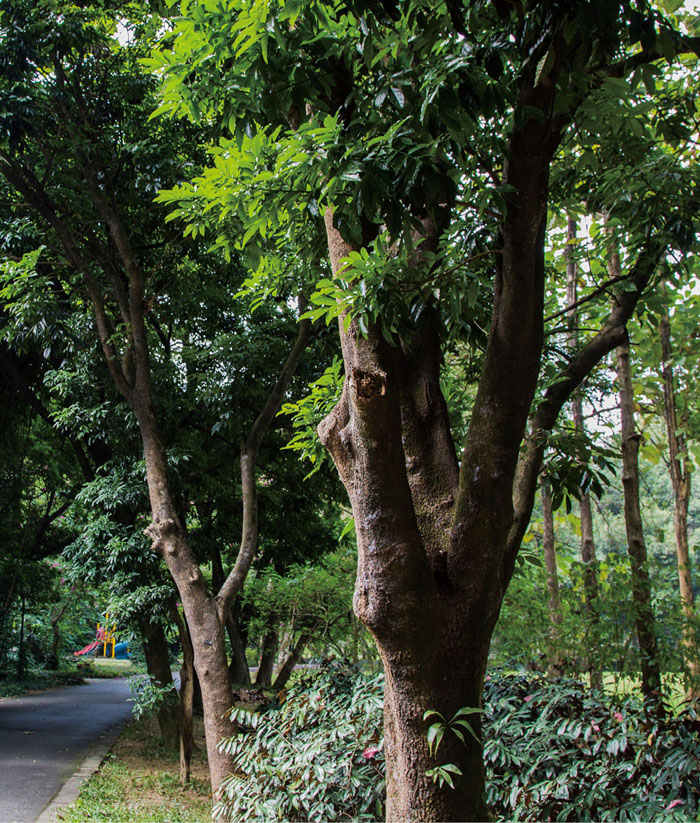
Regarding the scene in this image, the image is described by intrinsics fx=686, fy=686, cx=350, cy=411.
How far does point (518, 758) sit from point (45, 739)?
338 inches

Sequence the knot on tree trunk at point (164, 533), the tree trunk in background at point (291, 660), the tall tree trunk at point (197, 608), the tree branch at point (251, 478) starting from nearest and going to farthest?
the tall tree trunk at point (197, 608), the knot on tree trunk at point (164, 533), the tree branch at point (251, 478), the tree trunk in background at point (291, 660)

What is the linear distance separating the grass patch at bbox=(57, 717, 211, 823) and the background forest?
1.69ft

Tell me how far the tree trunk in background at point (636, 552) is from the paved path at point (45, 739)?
5.28 m

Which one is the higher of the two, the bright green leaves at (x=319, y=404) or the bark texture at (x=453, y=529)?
the bright green leaves at (x=319, y=404)

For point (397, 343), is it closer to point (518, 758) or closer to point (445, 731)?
point (445, 731)

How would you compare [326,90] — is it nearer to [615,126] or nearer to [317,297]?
[317,297]

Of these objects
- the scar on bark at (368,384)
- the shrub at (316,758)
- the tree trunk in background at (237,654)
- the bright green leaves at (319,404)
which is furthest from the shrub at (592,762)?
the tree trunk in background at (237,654)

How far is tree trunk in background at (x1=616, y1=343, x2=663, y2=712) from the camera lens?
4.66 metres

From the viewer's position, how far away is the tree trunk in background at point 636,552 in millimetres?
4660

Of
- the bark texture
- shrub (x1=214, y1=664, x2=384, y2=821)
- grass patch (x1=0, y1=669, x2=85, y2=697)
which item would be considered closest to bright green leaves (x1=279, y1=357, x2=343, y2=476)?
the bark texture

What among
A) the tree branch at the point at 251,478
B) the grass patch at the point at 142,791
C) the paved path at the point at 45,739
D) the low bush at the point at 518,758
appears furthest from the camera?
the paved path at the point at 45,739

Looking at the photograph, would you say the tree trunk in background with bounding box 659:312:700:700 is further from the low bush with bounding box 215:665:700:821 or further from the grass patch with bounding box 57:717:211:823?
the grass patch with bounding box 57:717:211:823

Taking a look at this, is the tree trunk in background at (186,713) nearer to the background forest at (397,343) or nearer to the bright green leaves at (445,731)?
the background forest at (397,343)

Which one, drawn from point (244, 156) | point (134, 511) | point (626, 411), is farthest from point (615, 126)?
point (134, 511)
